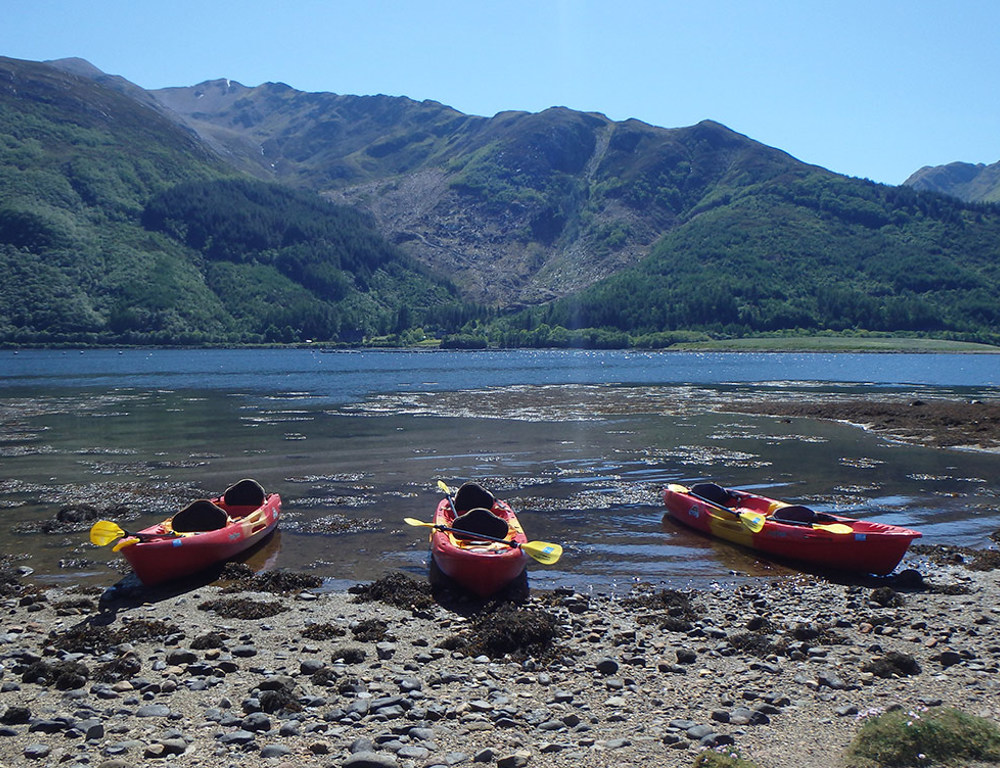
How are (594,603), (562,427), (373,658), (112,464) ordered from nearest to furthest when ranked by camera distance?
(373,658)
(594,603)
(112,464)
(562,427)

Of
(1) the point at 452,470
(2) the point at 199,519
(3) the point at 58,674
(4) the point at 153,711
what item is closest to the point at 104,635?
(3) the point at 58,674

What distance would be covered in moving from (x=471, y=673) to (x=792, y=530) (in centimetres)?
1042

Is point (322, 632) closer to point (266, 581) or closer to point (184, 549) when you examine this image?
point (266, 581)

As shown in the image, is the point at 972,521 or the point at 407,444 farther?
the point at 407,444

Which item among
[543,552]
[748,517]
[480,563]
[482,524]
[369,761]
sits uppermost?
[482,524]

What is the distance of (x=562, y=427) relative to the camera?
4816cm

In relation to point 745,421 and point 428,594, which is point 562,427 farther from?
point 428,594

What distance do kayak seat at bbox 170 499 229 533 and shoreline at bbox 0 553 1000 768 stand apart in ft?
7.50

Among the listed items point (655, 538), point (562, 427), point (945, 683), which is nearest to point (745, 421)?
point (562, 427)

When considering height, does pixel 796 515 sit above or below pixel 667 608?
above

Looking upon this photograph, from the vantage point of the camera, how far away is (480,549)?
1692 centimetres

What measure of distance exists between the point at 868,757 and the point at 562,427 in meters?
39.2

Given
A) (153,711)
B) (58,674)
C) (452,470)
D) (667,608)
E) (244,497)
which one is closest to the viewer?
(153,711)

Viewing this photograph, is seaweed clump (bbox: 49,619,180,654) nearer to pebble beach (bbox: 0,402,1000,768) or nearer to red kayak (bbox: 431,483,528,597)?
pebble beach (bbox: 0,402,1000,768)
